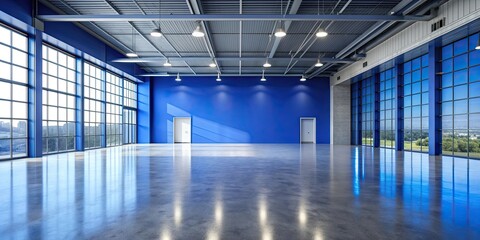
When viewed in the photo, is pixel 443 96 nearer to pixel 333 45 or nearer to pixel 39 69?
pixel 333 45

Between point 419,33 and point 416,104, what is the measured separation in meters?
6.97

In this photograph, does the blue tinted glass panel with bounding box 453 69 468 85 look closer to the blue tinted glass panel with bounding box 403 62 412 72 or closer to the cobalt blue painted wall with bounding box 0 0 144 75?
the blue tinted glass panel with bounding box 403 62 412 72

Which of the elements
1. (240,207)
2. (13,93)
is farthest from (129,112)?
(240,207)

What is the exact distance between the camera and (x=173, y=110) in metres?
40.0

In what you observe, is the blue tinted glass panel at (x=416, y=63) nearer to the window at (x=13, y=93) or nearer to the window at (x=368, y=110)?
the window at (x=368, y=110)

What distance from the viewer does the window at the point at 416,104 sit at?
23.5m

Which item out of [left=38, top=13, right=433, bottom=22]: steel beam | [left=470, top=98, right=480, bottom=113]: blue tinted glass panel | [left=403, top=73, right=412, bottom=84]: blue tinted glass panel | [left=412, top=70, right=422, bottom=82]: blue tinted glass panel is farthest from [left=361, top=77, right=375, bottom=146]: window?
[left=38, top=13, right=433, bottom=22]: steel beam

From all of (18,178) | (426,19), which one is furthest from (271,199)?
(426,19)

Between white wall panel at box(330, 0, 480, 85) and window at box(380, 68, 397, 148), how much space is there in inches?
102

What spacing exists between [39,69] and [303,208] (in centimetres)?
1973

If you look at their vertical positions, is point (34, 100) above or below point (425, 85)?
below

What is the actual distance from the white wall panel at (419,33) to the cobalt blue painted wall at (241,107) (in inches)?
375

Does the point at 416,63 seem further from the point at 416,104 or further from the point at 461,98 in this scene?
the point at 461,98

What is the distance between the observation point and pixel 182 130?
4050 centimetres
